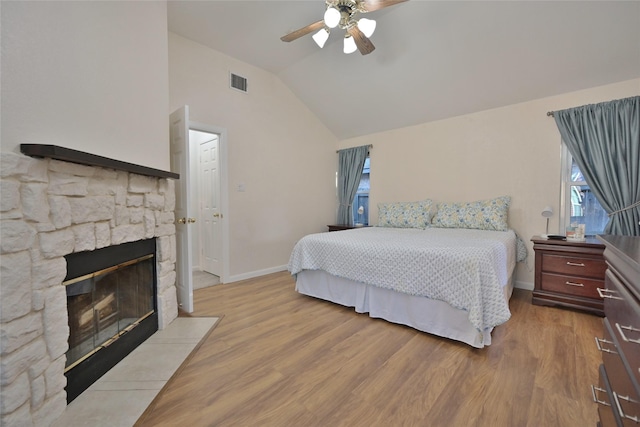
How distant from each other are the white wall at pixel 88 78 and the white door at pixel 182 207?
0.79 ft

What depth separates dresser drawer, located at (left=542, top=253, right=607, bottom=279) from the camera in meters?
2.47

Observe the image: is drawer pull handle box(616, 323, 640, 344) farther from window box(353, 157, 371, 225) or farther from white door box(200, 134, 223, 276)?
window box(353, 157, 371, 225)

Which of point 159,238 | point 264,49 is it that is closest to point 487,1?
point 264,49

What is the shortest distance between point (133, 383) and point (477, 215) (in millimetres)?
3656

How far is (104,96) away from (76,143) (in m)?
0.39

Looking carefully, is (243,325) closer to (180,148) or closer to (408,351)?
(408,351)

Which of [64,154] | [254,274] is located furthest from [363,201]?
[64,154]

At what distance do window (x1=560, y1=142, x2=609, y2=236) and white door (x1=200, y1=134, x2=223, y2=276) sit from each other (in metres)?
4.16

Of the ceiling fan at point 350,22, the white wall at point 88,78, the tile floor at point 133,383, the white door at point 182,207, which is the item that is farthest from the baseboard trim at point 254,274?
the ceiling fan at point 350,22

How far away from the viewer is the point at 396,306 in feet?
7.64

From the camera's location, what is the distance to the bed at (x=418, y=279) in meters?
1.86

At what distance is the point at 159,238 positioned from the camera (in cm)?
220

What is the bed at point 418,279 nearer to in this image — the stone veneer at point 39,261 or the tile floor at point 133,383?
the tile floor at point 133,383

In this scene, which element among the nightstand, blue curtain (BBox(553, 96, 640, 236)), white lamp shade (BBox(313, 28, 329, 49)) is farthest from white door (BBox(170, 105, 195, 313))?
blue curtain (BBox(553, 96, 640, 236))
